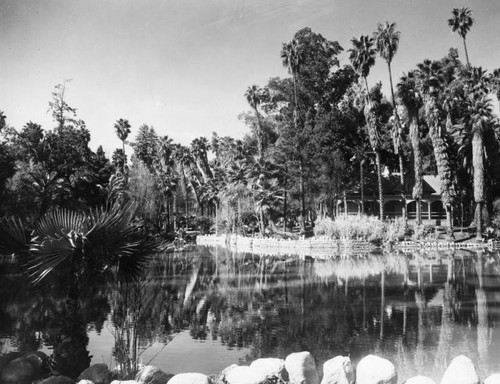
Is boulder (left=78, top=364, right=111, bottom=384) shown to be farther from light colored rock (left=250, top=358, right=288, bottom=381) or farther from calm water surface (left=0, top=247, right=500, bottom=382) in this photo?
light colored rock (left=250, top=358, right=288, bottom=381)

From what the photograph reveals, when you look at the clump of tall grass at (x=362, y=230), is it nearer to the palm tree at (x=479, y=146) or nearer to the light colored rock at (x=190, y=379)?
the palm tree at (x=479, y=146)

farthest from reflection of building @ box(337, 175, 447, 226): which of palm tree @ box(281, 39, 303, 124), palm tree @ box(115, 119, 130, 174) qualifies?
palm tree @ box(115, 119, 130, 174)

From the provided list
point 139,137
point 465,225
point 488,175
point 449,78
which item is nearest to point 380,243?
point 488,175

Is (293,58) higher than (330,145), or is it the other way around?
(293,58)

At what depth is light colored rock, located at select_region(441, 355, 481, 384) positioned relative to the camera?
675 centimetres

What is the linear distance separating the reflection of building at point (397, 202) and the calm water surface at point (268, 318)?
3046 centimetres

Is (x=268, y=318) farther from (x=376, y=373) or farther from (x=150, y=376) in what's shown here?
(x=376, y=373)

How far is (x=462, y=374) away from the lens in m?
6.83

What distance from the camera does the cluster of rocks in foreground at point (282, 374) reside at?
6895mm

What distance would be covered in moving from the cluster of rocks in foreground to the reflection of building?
4707 centimetres

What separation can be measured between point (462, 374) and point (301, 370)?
88.8 inches

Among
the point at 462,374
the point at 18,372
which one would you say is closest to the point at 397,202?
the point at 462,374

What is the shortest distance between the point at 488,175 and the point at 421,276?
95.4 feet

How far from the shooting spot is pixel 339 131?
168ft
